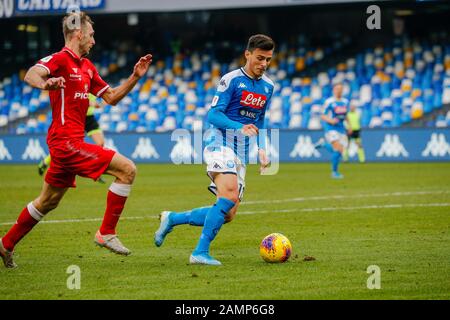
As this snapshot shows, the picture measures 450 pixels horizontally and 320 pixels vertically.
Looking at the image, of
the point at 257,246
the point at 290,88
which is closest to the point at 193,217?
the point at 257,246

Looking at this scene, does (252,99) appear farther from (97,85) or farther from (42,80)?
(42,80)

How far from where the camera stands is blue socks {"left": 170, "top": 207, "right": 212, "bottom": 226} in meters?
9.79

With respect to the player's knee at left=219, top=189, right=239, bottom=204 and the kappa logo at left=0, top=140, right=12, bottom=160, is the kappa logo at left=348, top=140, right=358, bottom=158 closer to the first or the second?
the kappa logo at left=0, top=140, right=12, bottom=160

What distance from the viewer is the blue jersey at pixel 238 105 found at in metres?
9.46

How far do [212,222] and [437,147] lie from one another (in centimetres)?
2124

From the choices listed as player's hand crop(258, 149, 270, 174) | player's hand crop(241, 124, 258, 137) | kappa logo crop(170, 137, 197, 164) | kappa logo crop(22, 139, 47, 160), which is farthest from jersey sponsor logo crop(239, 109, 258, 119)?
kappa logo crop(22, 139, 47, 160)

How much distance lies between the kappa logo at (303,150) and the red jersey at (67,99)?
73.4ft

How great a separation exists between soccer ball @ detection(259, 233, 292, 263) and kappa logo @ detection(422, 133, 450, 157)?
816 inches

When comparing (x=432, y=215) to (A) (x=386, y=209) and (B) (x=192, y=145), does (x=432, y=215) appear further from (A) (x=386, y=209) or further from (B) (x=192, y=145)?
(B) (x=192, y=145)

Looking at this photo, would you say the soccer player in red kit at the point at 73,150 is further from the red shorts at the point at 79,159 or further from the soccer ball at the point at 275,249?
the soccer ball at the point at 275,249

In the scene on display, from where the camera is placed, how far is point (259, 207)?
15680 millimetres

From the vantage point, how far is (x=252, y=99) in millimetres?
9594

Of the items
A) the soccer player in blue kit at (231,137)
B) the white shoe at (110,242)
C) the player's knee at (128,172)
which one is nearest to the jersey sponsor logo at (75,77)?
the player's knee at (128,172)
